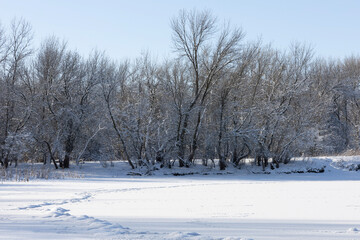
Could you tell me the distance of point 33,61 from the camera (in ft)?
101

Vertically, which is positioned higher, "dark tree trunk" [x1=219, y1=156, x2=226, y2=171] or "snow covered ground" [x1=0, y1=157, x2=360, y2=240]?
"dark tree trunk" [x1=219, y1=156, x2=226, y2=171]

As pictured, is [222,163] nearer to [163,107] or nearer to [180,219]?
[163,107]

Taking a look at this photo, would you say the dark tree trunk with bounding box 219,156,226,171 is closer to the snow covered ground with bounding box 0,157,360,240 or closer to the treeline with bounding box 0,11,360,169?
the treeline with bounding box 0,11,360,169

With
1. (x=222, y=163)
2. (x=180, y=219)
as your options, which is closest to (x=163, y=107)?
(x=222, y=163)

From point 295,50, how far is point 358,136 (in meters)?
13.3

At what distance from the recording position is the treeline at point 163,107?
29.4 m

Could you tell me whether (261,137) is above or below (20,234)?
above

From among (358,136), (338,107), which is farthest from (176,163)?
(338,107)

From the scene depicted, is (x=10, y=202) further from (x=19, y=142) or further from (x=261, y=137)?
(x=261, y=137)

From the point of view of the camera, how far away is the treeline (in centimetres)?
2939

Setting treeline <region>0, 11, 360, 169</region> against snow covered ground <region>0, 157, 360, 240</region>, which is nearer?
snow covered ground <region>0, 157, 360, 240</region>

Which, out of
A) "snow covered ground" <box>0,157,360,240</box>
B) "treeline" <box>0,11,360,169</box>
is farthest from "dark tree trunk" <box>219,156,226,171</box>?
"snow covered ground" <box>0,157,360,240</box>

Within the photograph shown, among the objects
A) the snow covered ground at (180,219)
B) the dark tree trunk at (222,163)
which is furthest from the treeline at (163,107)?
the snow covered ground at (180,219)

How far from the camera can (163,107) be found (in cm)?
3045
